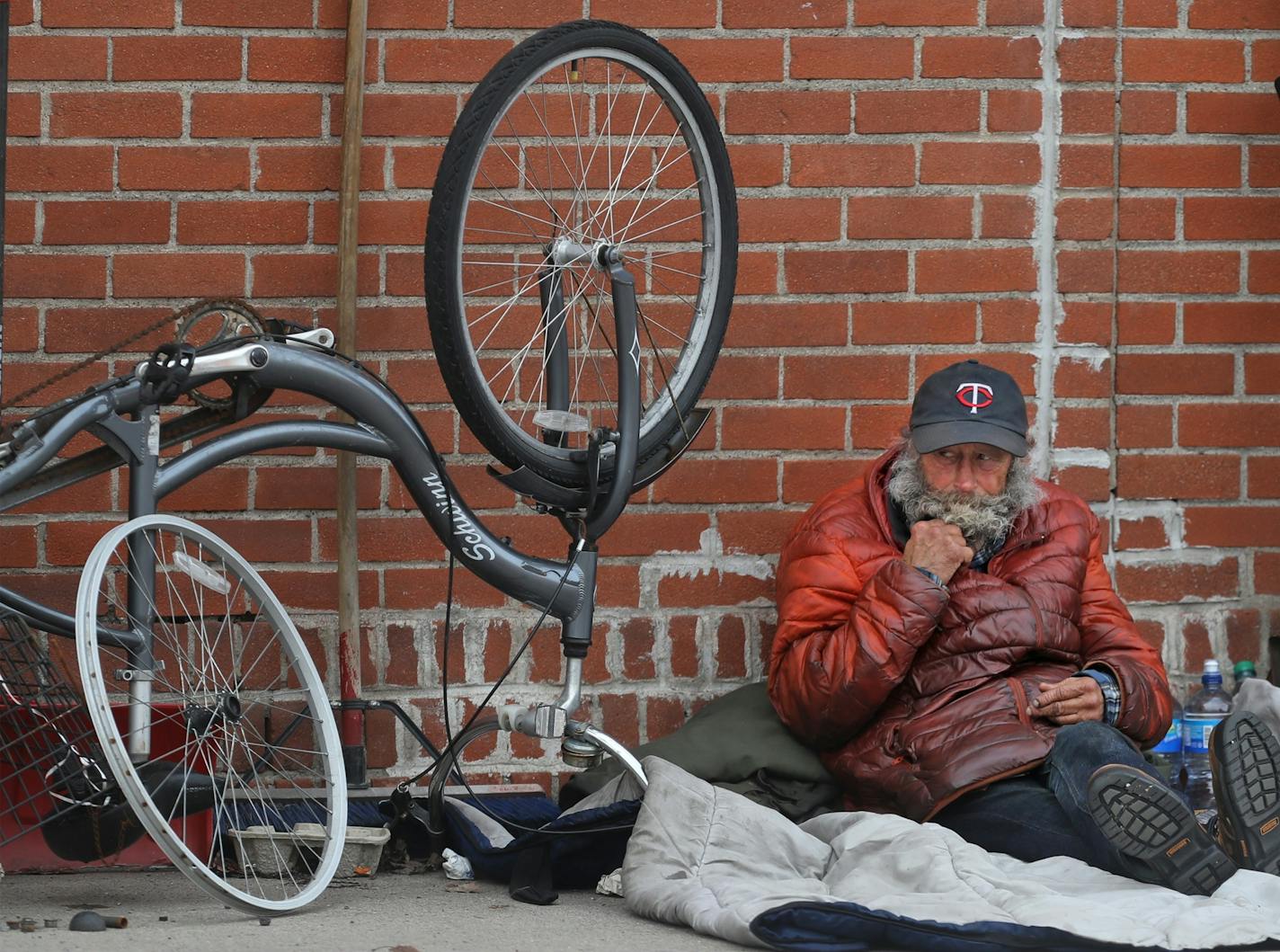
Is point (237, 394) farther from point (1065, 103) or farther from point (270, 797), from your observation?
point (1065, 103)

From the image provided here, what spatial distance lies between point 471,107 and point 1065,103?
5.31 feet

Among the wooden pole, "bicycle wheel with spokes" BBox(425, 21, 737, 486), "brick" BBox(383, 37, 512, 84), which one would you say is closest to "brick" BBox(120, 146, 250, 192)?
the wooden pole

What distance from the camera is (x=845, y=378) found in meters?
3.60

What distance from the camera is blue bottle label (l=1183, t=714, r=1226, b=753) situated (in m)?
3.49

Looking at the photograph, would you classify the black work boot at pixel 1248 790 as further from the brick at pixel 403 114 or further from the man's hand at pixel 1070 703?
the brick at pixel 403 114

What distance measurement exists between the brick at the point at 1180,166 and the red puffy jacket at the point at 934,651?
0.85 meters

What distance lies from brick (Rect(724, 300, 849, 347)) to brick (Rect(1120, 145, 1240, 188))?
0.76 m

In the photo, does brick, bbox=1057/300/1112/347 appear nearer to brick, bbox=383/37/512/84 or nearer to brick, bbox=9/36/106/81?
brick, bbox=383/37/512/84

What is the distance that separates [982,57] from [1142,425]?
0.94 meters

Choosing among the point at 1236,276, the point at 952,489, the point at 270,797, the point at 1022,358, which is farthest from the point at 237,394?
the point at 1236,276

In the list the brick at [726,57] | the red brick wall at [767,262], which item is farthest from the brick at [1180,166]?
the brick at [726,57]

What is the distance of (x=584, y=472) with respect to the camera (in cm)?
289

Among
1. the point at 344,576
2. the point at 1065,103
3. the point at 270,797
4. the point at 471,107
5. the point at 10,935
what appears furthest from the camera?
the point at 1065,103

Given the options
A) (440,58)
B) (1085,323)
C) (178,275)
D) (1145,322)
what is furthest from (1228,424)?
(178,275)
